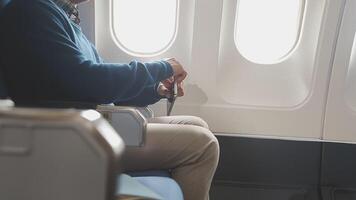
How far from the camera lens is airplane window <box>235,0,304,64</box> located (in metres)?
2.58

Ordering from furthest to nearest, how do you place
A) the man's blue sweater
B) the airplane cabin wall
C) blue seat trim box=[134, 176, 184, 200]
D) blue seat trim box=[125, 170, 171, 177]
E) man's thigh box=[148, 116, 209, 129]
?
the airplane cabin wall, man's thigh box=[148, 116, 209, 129], blue seat trim box=[125, 170, 171, 177], the man's blue sweater, blue seat trim box=[134, 176, 184, 200]

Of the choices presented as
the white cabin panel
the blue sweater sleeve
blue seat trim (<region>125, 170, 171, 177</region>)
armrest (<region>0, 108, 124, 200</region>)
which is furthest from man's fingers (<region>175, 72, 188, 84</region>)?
armrest (<region>0, 108, 124, 200</region>)

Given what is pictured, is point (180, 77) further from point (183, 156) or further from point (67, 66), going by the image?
point (67, 66)

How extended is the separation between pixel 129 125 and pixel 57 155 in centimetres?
81

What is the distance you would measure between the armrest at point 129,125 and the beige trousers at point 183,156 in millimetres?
95

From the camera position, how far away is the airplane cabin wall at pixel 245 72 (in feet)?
8.16

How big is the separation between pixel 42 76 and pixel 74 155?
0.86 m

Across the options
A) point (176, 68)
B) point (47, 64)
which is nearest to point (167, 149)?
point (176, 68)

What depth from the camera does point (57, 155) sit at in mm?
723

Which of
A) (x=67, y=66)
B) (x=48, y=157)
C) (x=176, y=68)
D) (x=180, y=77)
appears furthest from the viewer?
(x=180, y=77)

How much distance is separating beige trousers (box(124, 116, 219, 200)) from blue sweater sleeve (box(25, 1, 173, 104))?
23cm

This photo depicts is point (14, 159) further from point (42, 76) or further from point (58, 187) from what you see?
point (42, 76)

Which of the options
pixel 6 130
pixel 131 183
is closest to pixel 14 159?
pixel 6 130

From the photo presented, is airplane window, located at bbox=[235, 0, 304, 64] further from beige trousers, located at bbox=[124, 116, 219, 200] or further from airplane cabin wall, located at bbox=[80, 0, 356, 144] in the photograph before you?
beige trousers, located at bbox=[124, 116, 219, 200]
